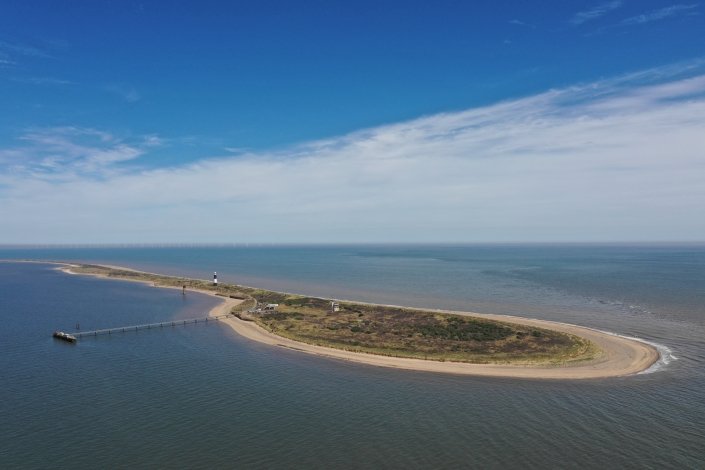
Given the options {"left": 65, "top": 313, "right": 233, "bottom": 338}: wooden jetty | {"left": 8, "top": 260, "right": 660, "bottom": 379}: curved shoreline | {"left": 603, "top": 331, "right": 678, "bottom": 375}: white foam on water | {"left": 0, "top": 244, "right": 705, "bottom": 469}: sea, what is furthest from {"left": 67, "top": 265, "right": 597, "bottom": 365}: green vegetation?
{"left": 0, "top": 244, "right": 705, "bottom": 469}: sea

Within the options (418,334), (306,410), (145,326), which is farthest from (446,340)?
(145,326)

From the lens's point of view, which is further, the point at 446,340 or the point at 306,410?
the point at 446,340

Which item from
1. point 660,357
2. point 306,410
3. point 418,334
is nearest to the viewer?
point 306,410

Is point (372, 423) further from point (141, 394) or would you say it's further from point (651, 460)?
point (141, 394)

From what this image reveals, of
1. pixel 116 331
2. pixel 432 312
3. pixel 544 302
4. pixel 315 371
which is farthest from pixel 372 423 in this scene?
pixel 544 302

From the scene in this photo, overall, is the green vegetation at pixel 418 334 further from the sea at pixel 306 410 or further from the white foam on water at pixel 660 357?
the sea at pixel 306 410

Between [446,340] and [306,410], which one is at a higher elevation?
[446,340]

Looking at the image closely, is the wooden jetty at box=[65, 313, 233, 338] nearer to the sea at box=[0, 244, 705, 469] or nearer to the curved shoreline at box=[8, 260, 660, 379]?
the sea at box=[0, 244, 705, 469]

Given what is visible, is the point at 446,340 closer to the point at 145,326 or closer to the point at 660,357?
the point at 660,357
